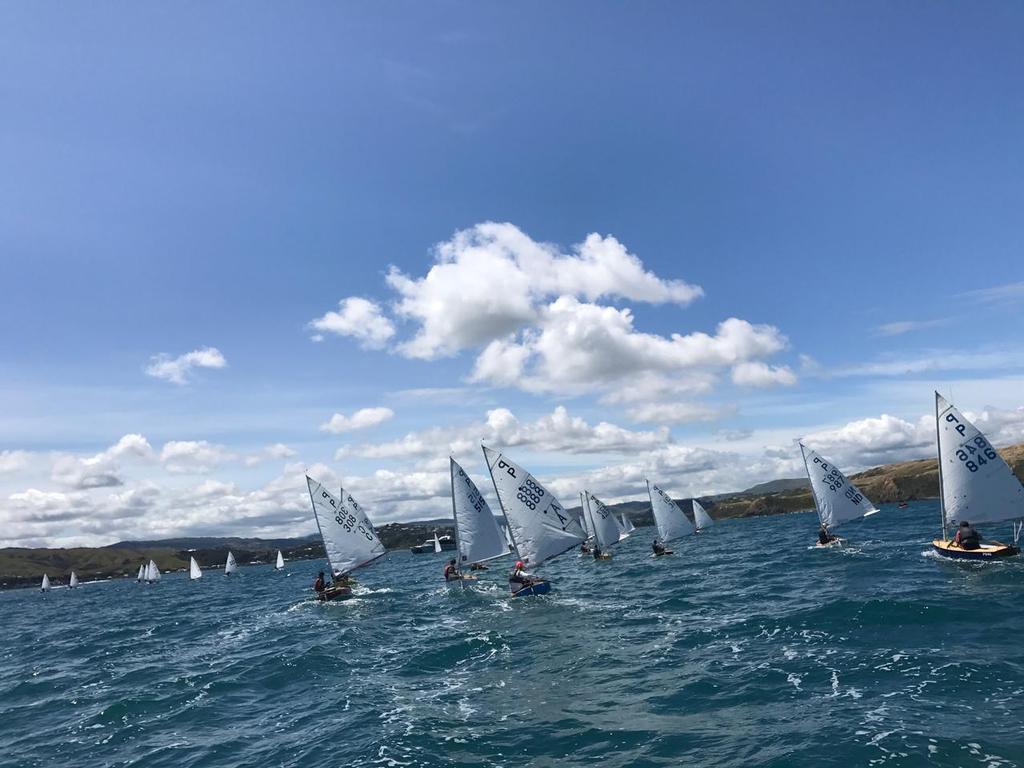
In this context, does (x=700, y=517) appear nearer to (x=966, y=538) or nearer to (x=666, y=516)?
(x=666, y=516)

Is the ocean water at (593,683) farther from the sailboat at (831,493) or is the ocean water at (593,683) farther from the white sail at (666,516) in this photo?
the white sail at (666,516)

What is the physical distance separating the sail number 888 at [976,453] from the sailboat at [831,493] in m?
16.5

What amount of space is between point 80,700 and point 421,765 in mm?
22423

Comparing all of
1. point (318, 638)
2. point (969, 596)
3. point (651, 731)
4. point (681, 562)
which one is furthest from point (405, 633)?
point (681, 562)

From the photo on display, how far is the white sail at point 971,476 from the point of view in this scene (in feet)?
125

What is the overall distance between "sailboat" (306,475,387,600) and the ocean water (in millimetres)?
9573

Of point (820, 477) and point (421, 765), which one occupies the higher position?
point (820, 477)

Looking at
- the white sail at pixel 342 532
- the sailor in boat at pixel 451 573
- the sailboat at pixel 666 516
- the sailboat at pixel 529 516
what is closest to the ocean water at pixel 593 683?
the sailboat at pixel 529 516

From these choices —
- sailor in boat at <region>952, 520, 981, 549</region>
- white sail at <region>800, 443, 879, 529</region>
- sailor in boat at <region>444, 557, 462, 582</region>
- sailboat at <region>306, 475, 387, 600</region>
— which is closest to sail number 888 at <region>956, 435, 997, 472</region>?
sailor in boat at <region>952, 520, 981, 549</region>

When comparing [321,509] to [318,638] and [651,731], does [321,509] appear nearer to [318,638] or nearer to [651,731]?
[318,638]

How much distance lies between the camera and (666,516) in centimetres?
8694

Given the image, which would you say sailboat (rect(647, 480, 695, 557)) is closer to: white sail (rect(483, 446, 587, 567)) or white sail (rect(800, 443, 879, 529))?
white sail (rect(800, 443, 879, 529))

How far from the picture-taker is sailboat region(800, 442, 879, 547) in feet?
184

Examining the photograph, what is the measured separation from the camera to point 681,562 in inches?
2522
